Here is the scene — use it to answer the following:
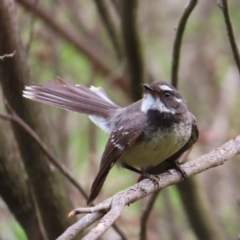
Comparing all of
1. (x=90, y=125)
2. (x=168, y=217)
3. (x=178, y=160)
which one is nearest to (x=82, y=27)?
(x=90, y=125)

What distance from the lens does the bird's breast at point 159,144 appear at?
3244mm

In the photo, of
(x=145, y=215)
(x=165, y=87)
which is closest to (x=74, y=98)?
(x=165, y=87)

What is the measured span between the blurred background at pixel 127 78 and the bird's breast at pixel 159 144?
1.06m

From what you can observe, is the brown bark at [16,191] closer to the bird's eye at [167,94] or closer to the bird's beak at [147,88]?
the bird's beak at [147,88]

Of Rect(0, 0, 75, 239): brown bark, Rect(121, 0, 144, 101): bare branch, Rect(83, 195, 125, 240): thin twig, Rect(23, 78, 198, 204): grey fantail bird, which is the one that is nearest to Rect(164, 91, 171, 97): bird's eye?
Rect(23, 78, 198, 204): grey fantail bird

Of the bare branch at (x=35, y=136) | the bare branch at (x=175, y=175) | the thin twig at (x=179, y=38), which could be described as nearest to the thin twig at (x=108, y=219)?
the bare branch at (x=175, y=175)

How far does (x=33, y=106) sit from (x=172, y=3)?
5.23m

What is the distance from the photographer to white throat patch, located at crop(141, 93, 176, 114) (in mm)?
3461

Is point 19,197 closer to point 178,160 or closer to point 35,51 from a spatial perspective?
point 178,160

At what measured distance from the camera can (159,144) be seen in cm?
324

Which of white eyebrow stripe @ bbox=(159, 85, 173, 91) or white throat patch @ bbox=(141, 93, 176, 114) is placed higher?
white eyebrow stripe @ bbox=(159, 85, 173, 91)

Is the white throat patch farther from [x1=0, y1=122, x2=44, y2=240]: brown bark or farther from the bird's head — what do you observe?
[x1=0, y1=122, x2=44, y2=240]: brown bark

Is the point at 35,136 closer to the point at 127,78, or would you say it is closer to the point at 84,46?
the point at 127,78

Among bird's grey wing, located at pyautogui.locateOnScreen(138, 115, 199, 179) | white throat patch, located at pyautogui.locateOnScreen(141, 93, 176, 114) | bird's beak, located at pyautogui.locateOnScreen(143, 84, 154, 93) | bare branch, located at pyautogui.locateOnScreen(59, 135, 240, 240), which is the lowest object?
bird's grey wing, located at pyautogui.locateOnScreen(138, 115, 199, 179)
